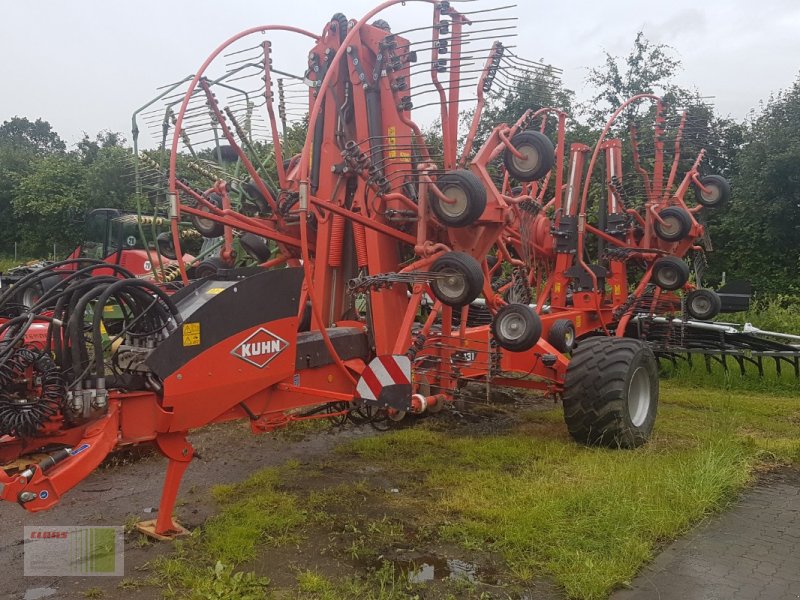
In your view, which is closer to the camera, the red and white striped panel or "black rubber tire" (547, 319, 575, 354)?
the red and white striped panel

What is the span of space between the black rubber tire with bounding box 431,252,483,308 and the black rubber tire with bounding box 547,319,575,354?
2.09 m

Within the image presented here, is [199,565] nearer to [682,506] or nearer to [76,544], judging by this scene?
[76,544]

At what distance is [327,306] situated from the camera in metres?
5.36

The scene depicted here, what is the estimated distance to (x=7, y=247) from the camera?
29.3 meters

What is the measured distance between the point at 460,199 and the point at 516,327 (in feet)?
4.19

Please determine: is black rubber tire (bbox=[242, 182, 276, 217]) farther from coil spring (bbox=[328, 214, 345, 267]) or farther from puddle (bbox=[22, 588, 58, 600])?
puddle (bbox=[22, 588, 58, 600])

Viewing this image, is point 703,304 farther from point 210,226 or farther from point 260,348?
point 260,348

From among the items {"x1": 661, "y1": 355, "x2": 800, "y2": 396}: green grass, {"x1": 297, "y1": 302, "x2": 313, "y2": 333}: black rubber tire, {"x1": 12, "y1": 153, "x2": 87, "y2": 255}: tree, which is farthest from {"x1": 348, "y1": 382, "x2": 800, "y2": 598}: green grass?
{"x1": 12, "y1": 153, "x2": 87, "y2": 255}: tree

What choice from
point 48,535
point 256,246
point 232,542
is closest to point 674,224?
point 256,246

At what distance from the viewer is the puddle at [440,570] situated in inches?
139

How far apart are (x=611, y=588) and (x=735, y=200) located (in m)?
14.2

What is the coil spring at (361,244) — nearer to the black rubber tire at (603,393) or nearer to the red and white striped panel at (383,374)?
the red and white striped panel at (383,374)

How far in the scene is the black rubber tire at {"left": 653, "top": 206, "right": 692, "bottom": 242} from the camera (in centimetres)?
820

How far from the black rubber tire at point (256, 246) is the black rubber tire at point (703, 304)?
5.52 metres
